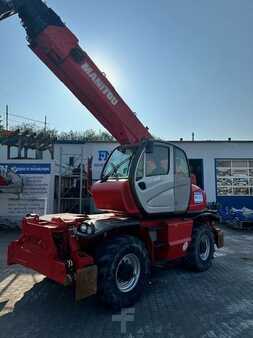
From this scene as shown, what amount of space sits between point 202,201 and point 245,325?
10.9 feet

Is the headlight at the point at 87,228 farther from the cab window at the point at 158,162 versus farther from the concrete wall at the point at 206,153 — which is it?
the concrete wall at the point at 206,153

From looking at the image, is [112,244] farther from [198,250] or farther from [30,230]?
[198,250]

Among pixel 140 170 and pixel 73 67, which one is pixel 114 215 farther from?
pixel 73 67

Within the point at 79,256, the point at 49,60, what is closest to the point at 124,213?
the point at 79,256

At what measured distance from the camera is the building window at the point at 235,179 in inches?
607

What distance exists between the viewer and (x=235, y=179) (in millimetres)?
15430

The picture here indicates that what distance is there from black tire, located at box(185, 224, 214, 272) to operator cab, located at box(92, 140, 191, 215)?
81cm

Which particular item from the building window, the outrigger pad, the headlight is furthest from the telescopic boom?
the building window

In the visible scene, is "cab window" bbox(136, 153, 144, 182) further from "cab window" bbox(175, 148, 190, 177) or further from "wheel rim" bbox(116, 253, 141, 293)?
"wheel rim" bbox(116, 253, 141, 293)

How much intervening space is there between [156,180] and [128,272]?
181 centimetres

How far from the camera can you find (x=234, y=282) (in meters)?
5.72

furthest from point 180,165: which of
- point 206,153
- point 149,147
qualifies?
point 206,153

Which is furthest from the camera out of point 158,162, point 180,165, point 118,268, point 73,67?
point 180,165

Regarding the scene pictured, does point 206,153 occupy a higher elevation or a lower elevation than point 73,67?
lower
